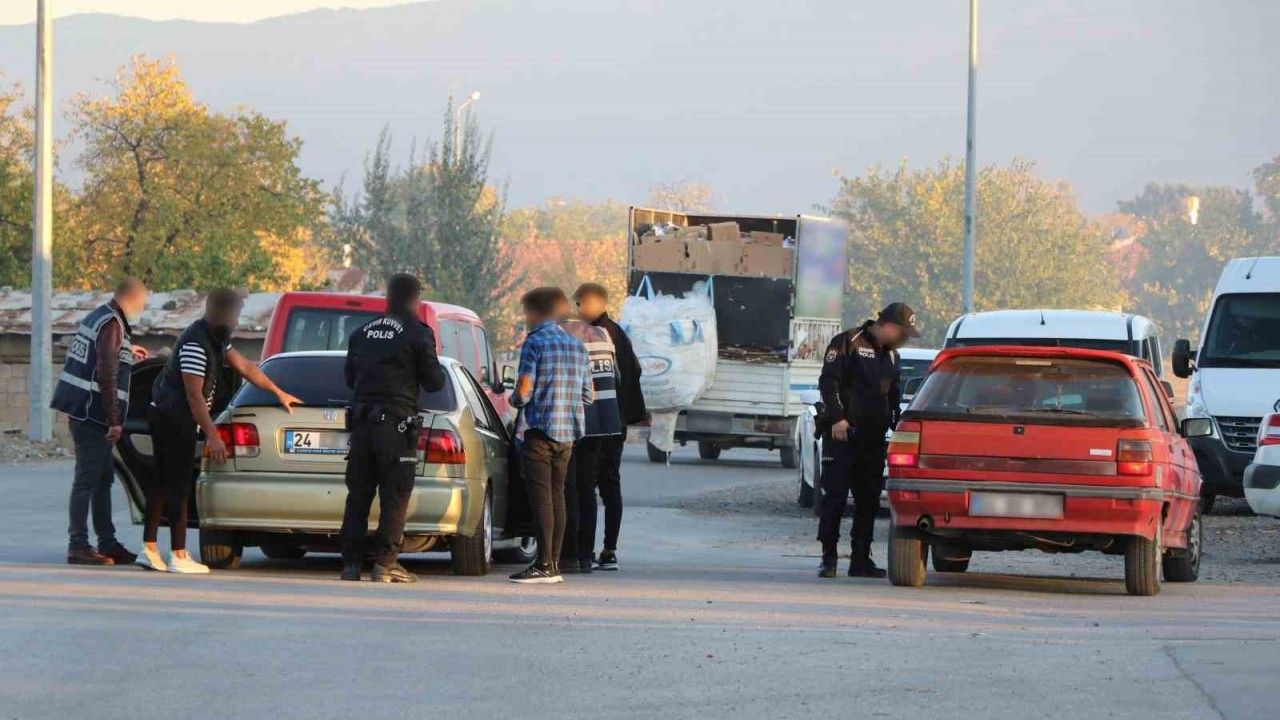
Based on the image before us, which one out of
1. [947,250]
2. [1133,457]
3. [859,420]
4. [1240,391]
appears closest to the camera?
[1133,457]

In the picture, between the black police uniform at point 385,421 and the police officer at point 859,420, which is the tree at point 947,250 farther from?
the black police uniform at point 385,421

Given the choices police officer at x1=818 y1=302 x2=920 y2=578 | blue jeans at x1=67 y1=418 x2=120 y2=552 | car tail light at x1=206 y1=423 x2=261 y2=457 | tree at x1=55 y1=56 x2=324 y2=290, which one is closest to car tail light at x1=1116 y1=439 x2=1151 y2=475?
police officer at x1=818 y1=302 x2=920 y2=578

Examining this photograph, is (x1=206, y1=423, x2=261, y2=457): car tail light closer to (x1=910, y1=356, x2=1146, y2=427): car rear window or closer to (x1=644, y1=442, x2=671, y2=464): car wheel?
(x1=910, y1=356, x2=1146, y2=427): car rear window

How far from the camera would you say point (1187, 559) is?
572 inches

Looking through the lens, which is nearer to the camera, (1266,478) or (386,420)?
(386,420)

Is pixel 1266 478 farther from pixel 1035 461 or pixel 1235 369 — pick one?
pixel 1235 369

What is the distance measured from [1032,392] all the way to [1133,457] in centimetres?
75

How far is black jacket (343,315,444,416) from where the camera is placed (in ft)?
42.3

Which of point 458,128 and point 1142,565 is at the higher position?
point 458,128

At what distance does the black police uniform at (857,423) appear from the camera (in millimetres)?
14320

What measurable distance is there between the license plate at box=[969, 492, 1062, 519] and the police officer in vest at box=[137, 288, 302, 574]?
4.04 m

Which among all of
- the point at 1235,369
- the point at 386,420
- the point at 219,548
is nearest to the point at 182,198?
the point at 1235,369

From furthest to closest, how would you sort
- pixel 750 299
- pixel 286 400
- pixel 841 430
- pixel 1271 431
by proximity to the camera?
pixel 750 299, pixel 1271 431, pixel 841 430, pixel 286 400

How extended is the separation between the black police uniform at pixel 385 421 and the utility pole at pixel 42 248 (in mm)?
20011
